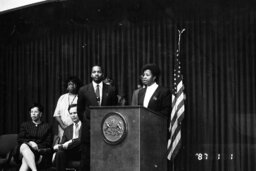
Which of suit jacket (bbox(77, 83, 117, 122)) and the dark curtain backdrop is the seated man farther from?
the dark curtain backdrop

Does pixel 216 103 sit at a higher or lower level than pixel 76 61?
lower

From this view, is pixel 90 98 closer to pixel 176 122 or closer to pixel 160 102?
pixel 160 102

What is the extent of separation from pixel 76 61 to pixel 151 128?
4392mm

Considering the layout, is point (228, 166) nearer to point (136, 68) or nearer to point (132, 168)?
point (136, 68)

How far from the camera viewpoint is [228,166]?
767cm

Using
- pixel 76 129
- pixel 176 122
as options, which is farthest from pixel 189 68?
pixel 76 129

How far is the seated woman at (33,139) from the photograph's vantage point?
681 centimetres

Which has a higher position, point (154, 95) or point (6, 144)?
point (154, 95)

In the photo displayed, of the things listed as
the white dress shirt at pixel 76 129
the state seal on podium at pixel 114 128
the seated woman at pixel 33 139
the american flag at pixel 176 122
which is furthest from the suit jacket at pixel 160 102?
the seated woman at pixel 33 139

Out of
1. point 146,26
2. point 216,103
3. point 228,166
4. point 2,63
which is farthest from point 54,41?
point 228,166

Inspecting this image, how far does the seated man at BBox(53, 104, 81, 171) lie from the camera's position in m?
6.56

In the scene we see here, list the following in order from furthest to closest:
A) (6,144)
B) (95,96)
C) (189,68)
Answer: (189,68) → (6,144) → (95,96)

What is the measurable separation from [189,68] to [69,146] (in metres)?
2.44

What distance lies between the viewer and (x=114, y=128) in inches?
191
